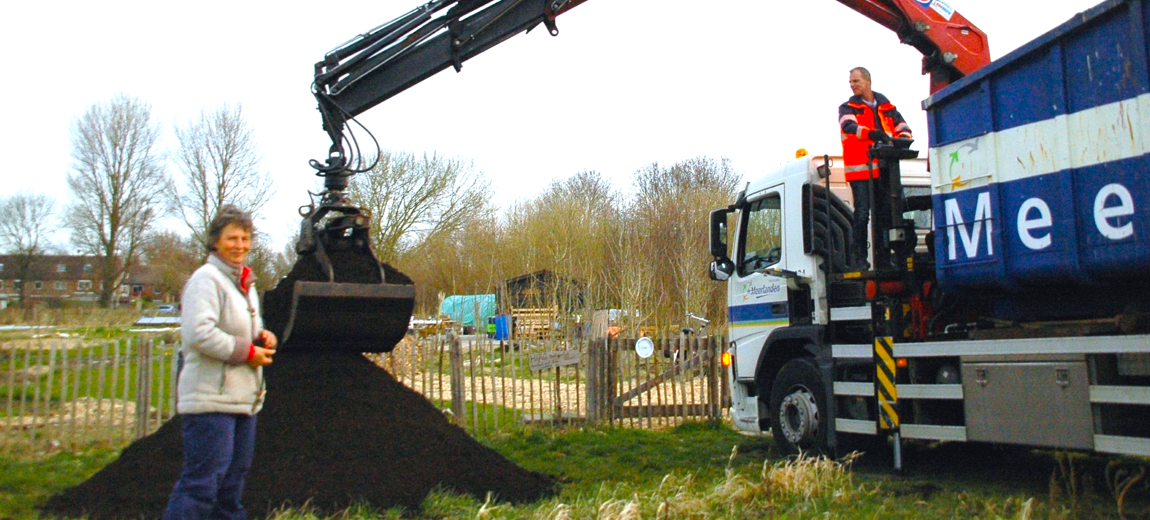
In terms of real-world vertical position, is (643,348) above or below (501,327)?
below

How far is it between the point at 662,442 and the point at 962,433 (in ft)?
14.6

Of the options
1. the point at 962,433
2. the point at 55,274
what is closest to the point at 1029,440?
the point at 962,433

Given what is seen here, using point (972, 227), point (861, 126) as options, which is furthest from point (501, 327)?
point (972, 227)

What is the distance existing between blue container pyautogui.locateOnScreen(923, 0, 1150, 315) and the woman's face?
4.95 metres

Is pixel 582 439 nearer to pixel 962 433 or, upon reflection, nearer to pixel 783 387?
pixel 783 387

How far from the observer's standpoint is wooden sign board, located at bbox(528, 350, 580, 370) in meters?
11.9

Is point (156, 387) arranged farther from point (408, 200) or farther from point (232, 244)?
point (408, 200)

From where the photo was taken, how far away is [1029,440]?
589cm

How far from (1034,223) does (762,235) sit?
3.21 metres

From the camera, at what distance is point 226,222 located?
181 inches

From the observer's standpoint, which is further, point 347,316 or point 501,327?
point 501,327

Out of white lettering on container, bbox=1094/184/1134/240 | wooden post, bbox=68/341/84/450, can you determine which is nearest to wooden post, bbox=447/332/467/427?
wooden post, bbox=68/341/84/450

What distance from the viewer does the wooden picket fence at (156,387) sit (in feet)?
30.0

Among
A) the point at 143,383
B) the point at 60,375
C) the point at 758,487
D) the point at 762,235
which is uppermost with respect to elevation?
the point at 762,235
